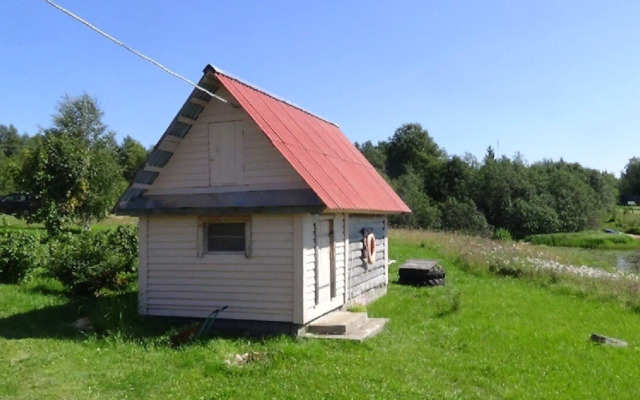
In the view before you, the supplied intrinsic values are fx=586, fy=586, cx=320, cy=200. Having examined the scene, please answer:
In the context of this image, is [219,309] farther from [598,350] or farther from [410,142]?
[410,142]

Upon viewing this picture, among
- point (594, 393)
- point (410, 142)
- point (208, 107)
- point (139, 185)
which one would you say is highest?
point (410, 142)

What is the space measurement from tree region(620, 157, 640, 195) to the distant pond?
68.3 m

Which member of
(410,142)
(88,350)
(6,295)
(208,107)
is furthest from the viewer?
(410,142)

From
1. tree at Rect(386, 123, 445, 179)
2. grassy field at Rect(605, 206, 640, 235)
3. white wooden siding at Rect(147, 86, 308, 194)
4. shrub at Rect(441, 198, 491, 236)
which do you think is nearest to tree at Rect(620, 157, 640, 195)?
grassy field at Rect(605, 206, 640, 235)

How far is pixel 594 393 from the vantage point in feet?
26.0

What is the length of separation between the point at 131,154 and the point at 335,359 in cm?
6460

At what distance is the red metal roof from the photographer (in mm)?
10859

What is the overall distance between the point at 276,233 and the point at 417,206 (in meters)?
38.8

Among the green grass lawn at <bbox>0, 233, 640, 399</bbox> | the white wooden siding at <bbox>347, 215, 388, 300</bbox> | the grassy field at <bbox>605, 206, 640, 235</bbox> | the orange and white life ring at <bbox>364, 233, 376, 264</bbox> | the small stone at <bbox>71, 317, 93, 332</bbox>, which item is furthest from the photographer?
the grassy field at <bbox>605, 206, 640, 235</bbox>

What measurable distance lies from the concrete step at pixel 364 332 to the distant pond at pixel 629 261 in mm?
20305

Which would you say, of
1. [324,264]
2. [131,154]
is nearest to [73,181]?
[324,264]

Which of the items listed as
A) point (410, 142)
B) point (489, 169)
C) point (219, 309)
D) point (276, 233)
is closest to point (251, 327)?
point (219, 309)

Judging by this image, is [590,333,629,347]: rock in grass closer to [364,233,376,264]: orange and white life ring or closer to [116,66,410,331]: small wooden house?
[116,66,410,331]: small wooden house

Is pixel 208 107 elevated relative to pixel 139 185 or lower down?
elevated
